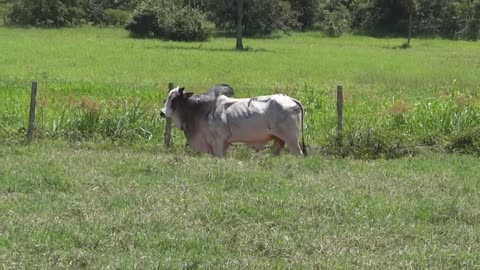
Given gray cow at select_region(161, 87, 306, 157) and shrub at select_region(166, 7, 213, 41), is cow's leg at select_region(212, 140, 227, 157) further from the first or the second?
shrub at select_region(166, 7, 213, 41)

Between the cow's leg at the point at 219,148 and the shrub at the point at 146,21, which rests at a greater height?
the shrub at the point at 146,21

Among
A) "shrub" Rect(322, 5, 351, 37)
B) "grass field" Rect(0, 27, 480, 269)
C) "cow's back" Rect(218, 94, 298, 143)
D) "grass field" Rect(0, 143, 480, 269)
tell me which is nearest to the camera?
"grass field" Rect(0, 143, 480, 269)

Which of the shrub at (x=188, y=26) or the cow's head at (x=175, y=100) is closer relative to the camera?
the cow's head at (x=175, y=100)

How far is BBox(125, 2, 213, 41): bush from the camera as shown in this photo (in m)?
47.2

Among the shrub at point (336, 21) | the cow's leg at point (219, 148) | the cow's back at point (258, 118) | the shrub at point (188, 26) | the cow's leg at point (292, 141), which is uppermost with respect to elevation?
the shrub at point (336, 21)

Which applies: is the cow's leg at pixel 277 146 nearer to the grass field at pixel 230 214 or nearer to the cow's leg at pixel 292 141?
the cow's leg at pixel 292 141

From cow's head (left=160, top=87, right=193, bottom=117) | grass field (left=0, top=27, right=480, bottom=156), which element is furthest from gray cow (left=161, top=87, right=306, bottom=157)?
grass field (left=0, top=27, right=480, bottom=156)

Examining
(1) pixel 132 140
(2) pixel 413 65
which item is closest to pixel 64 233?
(1) pixel 132 140

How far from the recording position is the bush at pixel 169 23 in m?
47.2

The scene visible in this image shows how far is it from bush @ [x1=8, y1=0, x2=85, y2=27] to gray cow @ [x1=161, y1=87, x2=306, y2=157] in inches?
1804

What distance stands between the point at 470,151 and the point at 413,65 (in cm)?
2014

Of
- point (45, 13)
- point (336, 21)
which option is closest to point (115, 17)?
point (45, 13)

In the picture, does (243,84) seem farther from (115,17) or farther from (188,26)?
(115,17)

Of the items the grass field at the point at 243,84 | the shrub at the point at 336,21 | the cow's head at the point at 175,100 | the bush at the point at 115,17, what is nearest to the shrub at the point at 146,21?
the grass field at the point at 243,84
